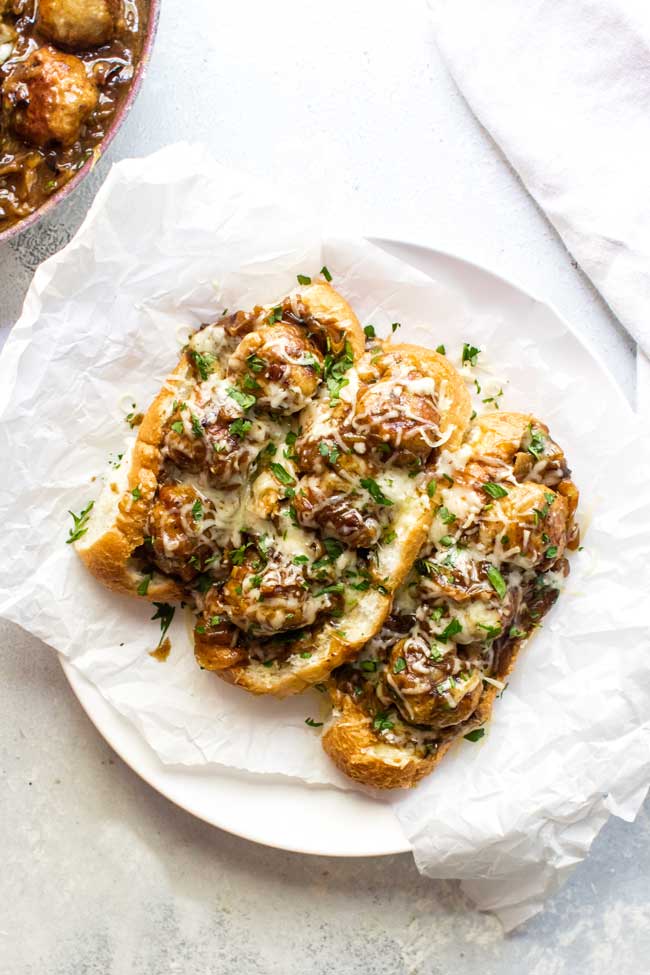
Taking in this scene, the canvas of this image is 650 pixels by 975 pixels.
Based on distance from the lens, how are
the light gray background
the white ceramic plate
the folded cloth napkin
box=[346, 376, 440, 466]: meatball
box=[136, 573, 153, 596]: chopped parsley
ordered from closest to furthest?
box=[346, 376, 440, 466]: meatball
box=[136, 573, 153, 596]: chopped parsley
the white ceramic plate
the folded cloth napkin
the light gray background

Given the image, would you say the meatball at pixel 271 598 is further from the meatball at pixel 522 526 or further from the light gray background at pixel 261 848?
the light gray background at pixel 261 848

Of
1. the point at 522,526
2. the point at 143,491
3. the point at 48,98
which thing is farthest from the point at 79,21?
the point at 522,526

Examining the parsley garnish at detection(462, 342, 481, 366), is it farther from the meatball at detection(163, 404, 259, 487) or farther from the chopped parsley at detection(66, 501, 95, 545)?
the chopped parsley at detection(66, 501, 95, 545)

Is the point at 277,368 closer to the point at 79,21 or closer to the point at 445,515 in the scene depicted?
the point at 445,515

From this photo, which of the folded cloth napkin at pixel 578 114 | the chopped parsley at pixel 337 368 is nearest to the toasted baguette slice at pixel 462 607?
the chopped parsley at pixel 337 368

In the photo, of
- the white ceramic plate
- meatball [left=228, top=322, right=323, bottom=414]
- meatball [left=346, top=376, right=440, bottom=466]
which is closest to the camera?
meatball [left=346, top=376, right=440, bottom=466]

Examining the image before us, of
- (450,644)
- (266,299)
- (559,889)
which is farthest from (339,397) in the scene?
(559,889)

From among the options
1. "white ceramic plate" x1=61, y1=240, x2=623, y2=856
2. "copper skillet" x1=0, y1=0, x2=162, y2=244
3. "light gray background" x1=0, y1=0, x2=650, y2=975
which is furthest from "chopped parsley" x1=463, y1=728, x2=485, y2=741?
"copper skillet" x1=0, y1=0, x2=162, y2=244

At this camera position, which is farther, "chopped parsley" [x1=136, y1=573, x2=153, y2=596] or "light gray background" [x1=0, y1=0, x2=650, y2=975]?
"light gray background" [x1=0, y1=0, x2=650, y2=975]

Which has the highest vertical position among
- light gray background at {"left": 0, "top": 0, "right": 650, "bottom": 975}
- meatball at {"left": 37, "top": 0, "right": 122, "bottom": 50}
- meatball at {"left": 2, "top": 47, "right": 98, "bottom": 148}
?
meatball at {"left": 37, "top": 0, "right": 122, "bottom": 50}
